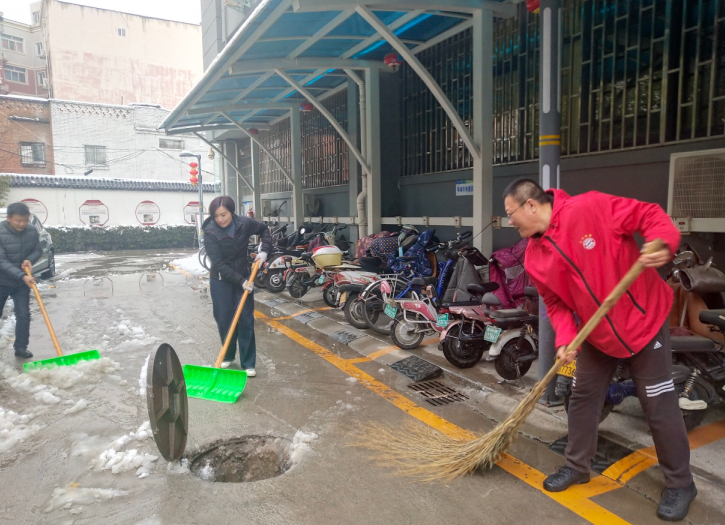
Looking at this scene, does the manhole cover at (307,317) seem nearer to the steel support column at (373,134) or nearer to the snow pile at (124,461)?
the steel support column at (373,134)

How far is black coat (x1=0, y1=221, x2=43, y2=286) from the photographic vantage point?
241 inches

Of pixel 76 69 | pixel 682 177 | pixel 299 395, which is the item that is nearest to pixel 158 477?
pixel 299 395

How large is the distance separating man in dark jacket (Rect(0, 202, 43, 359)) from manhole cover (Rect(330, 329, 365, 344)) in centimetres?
374

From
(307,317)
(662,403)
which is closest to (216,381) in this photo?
(307,317)

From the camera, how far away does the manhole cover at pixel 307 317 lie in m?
8.05

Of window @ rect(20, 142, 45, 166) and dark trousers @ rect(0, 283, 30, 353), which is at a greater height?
window @ rect(20, 142, 45, 166)

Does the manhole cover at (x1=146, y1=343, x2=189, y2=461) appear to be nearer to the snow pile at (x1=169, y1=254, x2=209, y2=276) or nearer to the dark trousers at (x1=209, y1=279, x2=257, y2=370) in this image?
the dark trousers at (x1=209, y1=279, x2=257, y2=370)

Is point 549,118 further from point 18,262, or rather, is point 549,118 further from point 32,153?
point 32,153

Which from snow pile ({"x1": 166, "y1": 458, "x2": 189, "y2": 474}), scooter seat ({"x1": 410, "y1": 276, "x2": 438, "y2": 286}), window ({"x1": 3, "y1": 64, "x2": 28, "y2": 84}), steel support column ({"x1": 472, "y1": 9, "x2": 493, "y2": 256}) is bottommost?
snow pile ({"x1": 166, "y1": 458, "x2": 189, "y2": 474})

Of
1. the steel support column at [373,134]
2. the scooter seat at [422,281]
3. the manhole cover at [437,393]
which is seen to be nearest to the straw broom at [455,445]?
the manhole cover at [437,393]

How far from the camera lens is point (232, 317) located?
570 centimetres

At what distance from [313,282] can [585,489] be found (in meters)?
6.90

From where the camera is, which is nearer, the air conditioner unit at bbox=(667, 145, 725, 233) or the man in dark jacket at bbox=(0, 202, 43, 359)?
the air conditioner unit at bbox=(667, 145, 725, 233)

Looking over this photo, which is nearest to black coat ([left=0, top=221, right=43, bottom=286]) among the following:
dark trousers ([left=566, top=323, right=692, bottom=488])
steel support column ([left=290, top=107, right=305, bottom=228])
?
dark trousers ([left=566, top=323, right=692, bottom=488])
